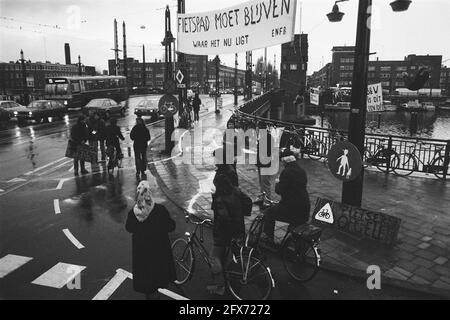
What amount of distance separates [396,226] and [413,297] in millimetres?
1619

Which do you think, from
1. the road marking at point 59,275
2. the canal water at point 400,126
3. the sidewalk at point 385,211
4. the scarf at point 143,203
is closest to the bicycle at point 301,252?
the sidewalk at point 385,211

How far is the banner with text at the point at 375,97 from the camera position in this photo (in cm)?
725

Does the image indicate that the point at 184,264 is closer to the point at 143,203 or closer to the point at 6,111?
the point at 143,203

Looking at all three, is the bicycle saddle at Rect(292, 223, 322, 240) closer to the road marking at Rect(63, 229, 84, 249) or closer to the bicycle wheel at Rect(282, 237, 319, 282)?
the bicycle wheel at Rect(282, 237, 319, 282)

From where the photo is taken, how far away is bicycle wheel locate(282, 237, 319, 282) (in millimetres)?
5367

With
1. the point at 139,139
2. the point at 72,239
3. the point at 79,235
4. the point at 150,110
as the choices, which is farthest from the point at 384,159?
the point at 150,110

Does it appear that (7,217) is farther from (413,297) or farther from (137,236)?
(413,297)

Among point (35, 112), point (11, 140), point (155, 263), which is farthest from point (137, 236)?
point (35, 112)

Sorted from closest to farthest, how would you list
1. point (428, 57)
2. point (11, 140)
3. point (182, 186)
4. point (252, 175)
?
point (182, 186) < point (252, 175) < point (11, 140) < point (428, 57)

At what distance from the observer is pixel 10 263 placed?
6078 mm

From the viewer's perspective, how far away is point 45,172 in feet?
40.5

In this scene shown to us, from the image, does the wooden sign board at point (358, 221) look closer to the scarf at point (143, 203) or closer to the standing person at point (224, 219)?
the standing person at point (224, 219)

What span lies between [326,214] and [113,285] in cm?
410

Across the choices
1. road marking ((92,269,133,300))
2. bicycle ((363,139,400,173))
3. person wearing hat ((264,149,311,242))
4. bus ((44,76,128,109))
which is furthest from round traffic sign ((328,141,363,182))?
bus ((44,76,128,109))
